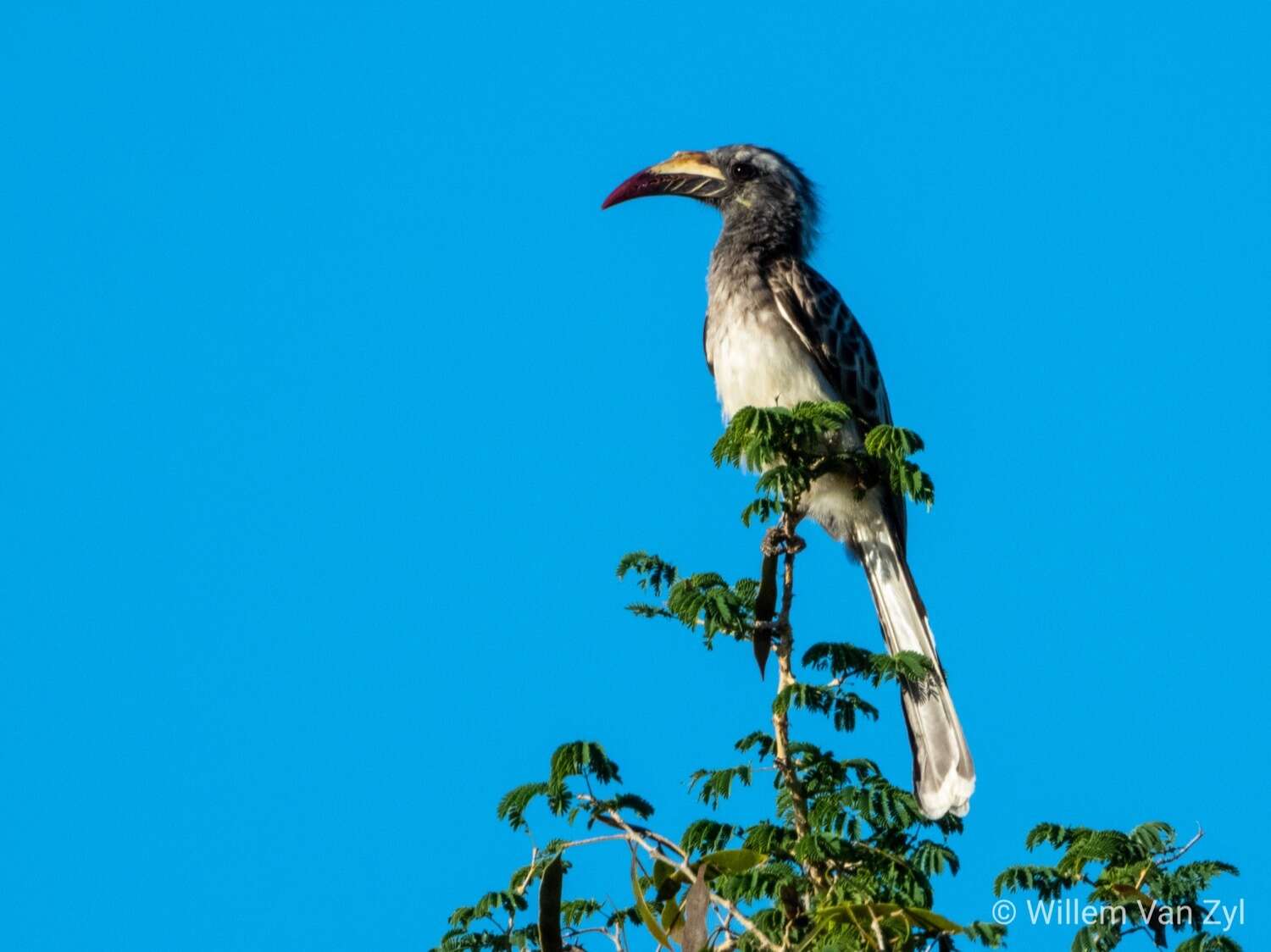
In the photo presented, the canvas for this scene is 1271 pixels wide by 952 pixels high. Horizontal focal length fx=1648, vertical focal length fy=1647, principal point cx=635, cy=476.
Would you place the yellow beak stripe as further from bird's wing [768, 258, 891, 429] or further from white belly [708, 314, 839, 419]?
white belly [708, 314, 839, 419]

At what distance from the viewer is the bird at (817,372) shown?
5711 millimetres

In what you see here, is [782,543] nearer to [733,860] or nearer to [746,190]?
[733,860]

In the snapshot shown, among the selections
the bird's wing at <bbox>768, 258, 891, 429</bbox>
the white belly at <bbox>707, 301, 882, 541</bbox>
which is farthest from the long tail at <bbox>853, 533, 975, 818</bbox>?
the bird's wing at <bbox>768, 258, 891, 429</bbox>

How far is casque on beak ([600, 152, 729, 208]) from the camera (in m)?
7.31

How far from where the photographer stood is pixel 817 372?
614 centimetres

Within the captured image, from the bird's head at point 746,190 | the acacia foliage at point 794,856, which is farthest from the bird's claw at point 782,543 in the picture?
the bird's head at point 746,190

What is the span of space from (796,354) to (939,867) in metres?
2.75

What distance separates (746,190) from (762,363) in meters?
1.35

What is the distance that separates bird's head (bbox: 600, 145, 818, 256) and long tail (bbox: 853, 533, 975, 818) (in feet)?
4.94

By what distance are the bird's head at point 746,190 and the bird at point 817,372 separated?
0.04 ft

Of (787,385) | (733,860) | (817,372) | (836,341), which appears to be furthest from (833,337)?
(733,860)

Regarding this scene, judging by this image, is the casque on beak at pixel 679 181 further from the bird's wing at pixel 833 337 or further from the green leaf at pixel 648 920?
the green leaf at pixel 648 920

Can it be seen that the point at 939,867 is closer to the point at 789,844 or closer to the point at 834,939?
the point at 789,844

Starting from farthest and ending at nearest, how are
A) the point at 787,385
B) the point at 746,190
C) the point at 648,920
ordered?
the point at 746,190, the point at 787,385, the point at 648,920
